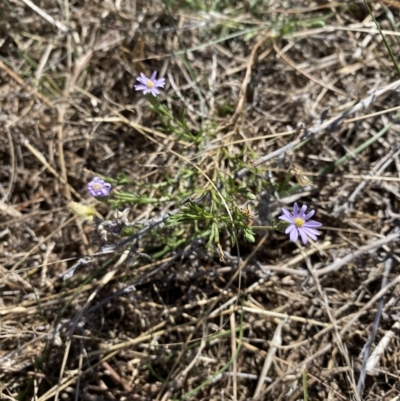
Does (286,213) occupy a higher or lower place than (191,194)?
higher

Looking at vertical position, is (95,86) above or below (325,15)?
below

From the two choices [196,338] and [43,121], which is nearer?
[196,338]

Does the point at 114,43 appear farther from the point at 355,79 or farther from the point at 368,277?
the point at 368,277

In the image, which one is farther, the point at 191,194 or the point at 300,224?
the point at 191,194

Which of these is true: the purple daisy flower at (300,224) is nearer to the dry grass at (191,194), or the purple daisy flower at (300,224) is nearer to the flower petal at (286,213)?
the flower petal at (286,213)

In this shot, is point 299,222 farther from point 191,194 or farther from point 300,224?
point 191,194

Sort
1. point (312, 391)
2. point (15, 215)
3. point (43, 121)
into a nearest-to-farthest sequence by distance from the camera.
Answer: point (312, 391), point (15, 215), point (43, 121)

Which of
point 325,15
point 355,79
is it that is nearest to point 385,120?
point 355,79

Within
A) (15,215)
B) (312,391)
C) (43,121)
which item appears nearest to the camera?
(312,391)

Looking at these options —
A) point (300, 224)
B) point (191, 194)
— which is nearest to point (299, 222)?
point (300, 224)
